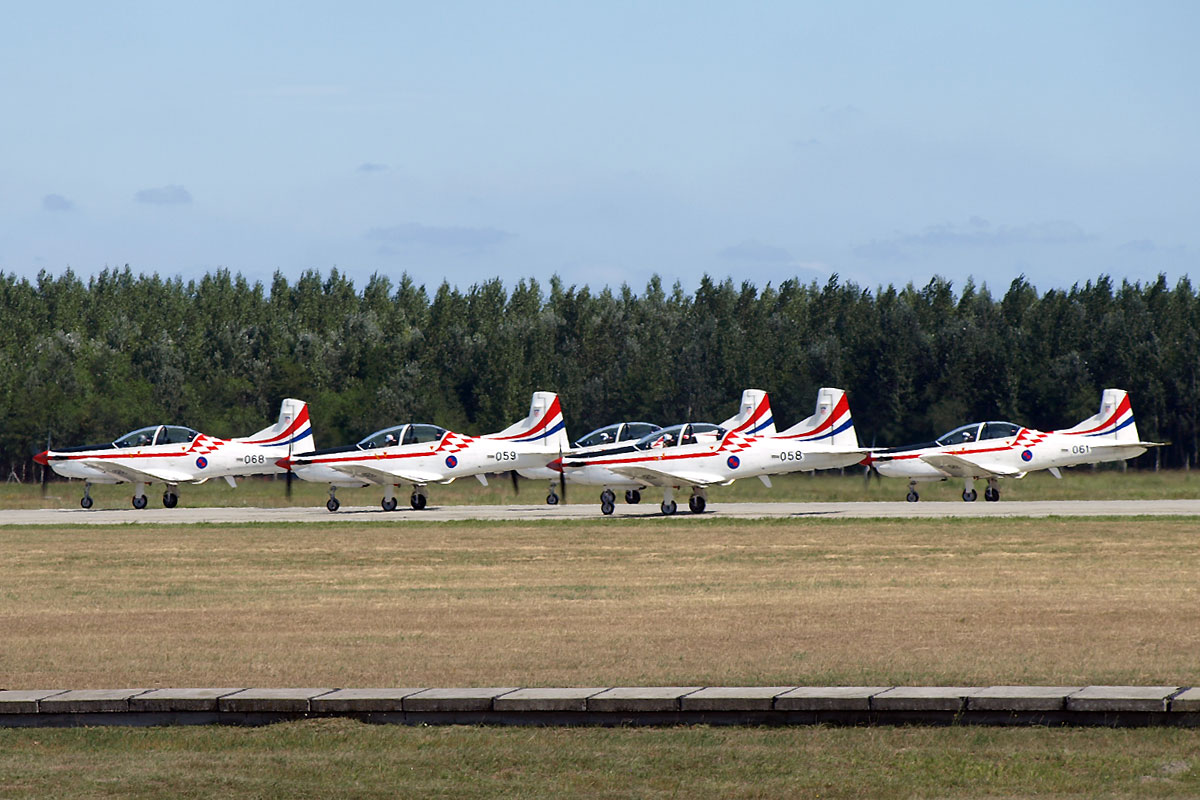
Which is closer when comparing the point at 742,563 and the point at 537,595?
the point at 537,595

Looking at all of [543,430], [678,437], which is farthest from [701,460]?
[543,430]

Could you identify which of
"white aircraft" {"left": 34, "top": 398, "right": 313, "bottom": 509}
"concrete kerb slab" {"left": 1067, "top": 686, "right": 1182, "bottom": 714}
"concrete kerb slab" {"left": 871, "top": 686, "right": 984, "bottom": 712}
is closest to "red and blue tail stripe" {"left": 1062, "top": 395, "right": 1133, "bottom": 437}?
"white aircraft" {"left": 34, "top": 398, "right": 313, "bottom": 509}

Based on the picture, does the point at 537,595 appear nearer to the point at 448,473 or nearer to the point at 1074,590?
the point at 1074,590

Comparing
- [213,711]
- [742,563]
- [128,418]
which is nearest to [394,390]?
[128,418]

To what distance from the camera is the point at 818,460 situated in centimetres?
4016

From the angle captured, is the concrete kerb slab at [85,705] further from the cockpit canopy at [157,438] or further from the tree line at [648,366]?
the tree line at [648,366]

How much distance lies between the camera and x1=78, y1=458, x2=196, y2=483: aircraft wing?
47.2 m

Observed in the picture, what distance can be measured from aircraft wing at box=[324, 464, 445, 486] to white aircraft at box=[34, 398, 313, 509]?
4058 mm

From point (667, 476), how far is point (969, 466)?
10.9m

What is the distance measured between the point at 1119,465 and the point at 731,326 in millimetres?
24864

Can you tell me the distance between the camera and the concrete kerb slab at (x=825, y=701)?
32.0ft

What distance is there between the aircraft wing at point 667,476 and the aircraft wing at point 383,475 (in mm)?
7225

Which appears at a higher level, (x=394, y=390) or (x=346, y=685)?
(x=394, y=390)

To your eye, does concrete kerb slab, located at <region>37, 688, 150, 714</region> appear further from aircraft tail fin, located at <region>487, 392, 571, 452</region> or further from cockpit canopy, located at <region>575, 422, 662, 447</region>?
cockpit canopy, located at <region>575, 422, 662, 447</region>
